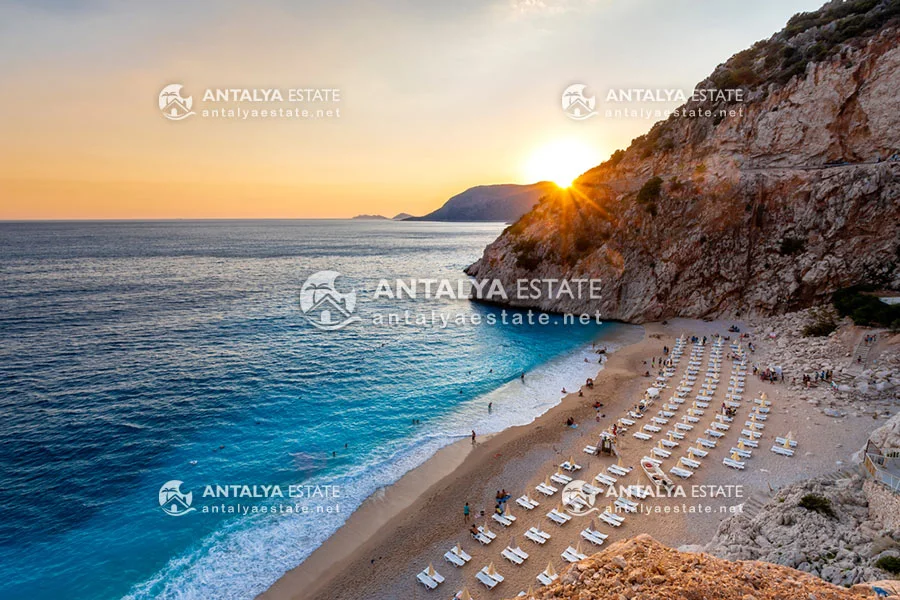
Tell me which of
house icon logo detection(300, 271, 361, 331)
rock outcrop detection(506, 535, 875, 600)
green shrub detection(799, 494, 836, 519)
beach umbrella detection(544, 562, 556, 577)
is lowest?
beach umbrella detection(544, 562, 556, 577)

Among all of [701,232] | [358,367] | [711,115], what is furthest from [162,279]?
[711,115]

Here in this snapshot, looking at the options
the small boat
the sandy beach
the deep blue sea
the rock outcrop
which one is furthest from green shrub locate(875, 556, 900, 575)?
the deep blue sea

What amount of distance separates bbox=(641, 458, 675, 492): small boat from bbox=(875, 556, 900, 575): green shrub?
9.95m

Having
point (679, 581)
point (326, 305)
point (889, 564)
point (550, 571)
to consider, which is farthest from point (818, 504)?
point (326, 305)

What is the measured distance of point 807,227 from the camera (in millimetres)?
45719

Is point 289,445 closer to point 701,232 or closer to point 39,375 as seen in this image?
point 39,375

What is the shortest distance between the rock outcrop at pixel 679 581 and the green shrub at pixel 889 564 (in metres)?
5.19

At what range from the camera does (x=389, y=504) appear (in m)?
22.0

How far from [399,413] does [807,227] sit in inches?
1901

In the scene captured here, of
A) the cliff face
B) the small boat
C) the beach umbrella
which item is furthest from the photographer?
the cliff face

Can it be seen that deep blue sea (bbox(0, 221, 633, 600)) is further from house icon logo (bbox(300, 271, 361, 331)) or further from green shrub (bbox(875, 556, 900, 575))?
green shrub (bbox(875, 556, 900, 575))

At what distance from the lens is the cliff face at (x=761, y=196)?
42156 millimetres

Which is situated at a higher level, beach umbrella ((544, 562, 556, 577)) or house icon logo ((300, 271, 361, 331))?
house icon logo ((300, 271, 361, 331))

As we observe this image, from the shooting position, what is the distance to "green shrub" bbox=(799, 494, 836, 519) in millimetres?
14570
